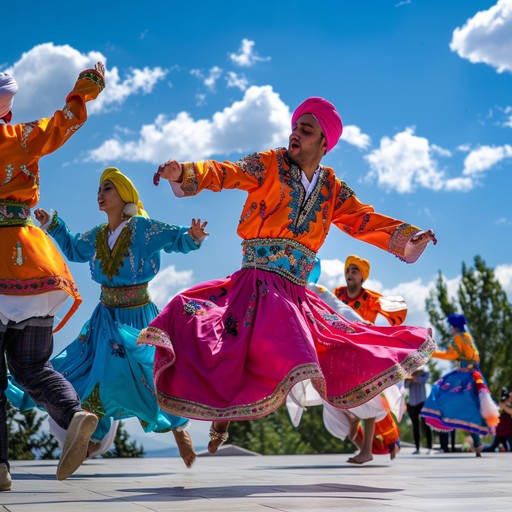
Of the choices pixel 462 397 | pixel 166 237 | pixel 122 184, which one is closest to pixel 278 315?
pixel 166 237

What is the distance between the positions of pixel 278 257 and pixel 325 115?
97 cm

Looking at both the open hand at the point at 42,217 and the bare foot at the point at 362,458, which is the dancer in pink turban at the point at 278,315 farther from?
the bare foot at the point at 362,458

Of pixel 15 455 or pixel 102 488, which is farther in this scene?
pixel 15 455

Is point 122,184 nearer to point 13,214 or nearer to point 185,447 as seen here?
point 185,447

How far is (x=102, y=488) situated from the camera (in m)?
4.58

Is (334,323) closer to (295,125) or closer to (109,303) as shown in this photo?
(295,125)

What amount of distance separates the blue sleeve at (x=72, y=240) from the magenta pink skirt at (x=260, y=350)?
2189 mm

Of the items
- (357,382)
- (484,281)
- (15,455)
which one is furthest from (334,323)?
(484,281)

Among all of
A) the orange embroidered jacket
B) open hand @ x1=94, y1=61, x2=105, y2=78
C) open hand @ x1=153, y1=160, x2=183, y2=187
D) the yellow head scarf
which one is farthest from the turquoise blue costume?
open hand @ x1=94, y1=61, x2=105, y2=78

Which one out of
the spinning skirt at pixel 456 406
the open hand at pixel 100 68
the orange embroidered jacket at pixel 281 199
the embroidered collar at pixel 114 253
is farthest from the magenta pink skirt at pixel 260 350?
the spinning skirt at pixel 456 406

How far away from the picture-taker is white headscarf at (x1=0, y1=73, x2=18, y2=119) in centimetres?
445

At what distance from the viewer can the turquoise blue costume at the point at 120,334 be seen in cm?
634

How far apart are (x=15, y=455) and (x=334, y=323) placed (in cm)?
949

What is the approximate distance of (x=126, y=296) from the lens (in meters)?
6.66
